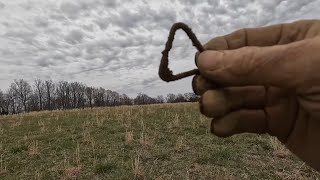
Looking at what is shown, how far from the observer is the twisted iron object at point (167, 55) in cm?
199

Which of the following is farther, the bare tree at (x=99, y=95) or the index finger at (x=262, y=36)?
the bare tree at (x=99, y=95)

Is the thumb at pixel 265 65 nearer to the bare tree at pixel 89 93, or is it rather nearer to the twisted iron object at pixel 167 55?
the twisted iron object at pixel 167 55

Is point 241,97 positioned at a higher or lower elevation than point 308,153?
higher

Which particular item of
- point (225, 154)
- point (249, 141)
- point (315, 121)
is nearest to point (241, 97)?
point (315, 121)

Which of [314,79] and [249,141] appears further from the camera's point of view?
[249,141]

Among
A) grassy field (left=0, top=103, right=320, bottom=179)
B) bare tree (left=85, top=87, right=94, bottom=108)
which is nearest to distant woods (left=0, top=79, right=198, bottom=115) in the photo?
Answer: bare tree (left=85, top=87, right=94, bottom=108)

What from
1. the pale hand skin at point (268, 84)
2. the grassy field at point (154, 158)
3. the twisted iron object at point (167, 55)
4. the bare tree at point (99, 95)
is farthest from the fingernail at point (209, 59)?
the bare tree at point (99, 95)

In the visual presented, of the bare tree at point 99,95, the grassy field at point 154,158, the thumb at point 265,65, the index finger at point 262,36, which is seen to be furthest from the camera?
the bare tree at point 99,95

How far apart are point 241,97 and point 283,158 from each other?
697 centimetres

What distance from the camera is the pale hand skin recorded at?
1751mm

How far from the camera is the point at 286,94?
203 cm

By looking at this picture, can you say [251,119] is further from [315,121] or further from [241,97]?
[315,121]

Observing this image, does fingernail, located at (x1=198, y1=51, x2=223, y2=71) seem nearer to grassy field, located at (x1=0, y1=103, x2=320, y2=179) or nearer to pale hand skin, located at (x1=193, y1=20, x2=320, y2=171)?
pale hand skin, located at (x1=193, y1=20, x2=320, y2=171)

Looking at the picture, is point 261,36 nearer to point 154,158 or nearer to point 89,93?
point 154,158
